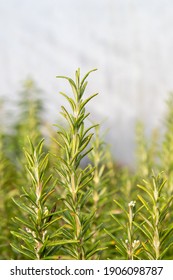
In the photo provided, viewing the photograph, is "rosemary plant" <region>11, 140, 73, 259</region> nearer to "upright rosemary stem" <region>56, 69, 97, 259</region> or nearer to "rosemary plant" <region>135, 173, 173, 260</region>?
"upright rosemary stem" <region>56, 69, 97, 259</region>

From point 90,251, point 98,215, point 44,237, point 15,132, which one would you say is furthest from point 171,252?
point 15,132

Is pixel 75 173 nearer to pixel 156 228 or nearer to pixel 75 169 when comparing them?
pixel 75 169

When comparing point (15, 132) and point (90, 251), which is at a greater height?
point (15, 132)

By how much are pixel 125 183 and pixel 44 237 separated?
2.50ft

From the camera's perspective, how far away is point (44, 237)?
0.85 m

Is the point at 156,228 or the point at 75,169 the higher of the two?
the point at 75,169

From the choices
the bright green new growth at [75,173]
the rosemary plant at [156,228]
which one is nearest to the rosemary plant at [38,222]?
the bright green new growth at [75,173]

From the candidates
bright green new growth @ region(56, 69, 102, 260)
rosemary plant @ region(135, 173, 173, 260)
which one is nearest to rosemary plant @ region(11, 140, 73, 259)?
bright green new growth @ region(56, 69, 102, 260)

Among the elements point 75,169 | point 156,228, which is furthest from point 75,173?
point 156,228

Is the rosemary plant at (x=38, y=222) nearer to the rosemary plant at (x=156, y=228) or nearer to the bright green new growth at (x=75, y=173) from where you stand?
the bright green new growth at (x=75, y=173)

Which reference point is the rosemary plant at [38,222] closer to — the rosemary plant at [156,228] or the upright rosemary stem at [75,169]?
the upright rosemary stem at [75,169]

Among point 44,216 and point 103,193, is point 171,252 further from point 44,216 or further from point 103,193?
point 44,216
